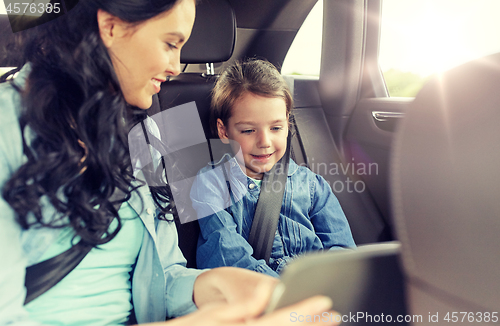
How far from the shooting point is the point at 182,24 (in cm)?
74

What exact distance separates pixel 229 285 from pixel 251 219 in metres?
0.74

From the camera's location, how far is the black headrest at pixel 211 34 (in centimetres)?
124

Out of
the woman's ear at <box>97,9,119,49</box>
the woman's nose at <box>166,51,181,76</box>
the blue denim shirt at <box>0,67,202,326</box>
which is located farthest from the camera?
the woman's nose at <box>166,51,181,76</box>

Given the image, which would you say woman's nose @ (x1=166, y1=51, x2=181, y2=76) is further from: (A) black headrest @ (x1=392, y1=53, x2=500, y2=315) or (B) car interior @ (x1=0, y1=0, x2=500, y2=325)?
(A) black headrest @ (x1=392, y1=53, x2=500, y2=315)

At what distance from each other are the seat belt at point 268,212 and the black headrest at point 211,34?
0.47 m

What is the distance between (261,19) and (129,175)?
1242 mm

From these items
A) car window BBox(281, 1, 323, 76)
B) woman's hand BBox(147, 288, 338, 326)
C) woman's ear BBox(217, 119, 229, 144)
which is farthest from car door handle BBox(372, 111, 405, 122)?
woman's hand BBox(147, 288, 338, 326)

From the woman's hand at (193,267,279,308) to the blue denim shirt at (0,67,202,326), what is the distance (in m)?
0.05

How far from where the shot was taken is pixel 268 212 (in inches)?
48.8

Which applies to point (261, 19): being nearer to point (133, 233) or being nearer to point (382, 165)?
point (382, 165)

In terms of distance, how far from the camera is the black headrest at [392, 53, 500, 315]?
11.6 inches

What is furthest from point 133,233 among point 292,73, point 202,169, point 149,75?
point 292,73

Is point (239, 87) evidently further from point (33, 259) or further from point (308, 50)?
point (33, 259)

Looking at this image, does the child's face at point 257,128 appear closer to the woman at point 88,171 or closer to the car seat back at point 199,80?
the car seat back at point 199,80
